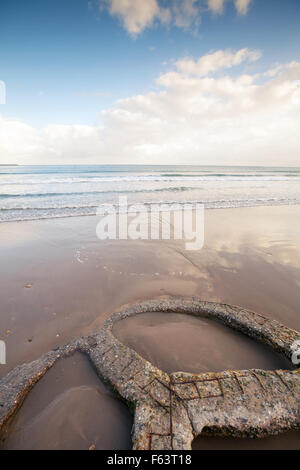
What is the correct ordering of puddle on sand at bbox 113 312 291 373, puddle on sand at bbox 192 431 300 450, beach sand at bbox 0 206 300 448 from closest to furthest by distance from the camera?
puddle on sand at bbox 192 431 300 450, puddle on sand at bbox 113 312 291 373, beach sand at bbox 0 206 300 448

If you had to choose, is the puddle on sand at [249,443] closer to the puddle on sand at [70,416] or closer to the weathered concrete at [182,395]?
the weathered concrete at [182,395]

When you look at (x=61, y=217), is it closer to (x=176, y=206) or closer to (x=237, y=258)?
(x=176, y=206)

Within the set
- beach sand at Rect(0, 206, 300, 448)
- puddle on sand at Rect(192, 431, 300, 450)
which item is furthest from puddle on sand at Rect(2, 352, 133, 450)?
puddle on sand at Rect(192, 431, 300, 450)

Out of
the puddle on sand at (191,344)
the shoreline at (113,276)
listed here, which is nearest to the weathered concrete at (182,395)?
the puddle on sand at (191,344)

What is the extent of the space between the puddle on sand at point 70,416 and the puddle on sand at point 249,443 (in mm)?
790

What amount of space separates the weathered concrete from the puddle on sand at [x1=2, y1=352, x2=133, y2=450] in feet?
0.46

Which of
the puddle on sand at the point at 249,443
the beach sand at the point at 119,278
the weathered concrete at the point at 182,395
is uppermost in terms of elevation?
the beach sand at the point at 119,278

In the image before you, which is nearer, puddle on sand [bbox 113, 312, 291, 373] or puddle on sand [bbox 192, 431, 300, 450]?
puddle on sand [bbox 192, 431, 300, 450]

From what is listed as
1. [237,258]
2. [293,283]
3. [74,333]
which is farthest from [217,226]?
[74,333]

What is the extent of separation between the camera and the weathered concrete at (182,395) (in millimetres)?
1986

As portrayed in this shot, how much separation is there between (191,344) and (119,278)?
8.13 feet

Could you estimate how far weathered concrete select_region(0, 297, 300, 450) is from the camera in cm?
199

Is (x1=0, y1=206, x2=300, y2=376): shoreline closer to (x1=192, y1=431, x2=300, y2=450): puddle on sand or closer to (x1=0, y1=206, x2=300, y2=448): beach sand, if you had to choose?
(x1=0, y1=206, x2=300, y2=448): beach sand

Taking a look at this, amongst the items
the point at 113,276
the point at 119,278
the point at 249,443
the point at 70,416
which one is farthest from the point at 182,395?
the point at 113,276
